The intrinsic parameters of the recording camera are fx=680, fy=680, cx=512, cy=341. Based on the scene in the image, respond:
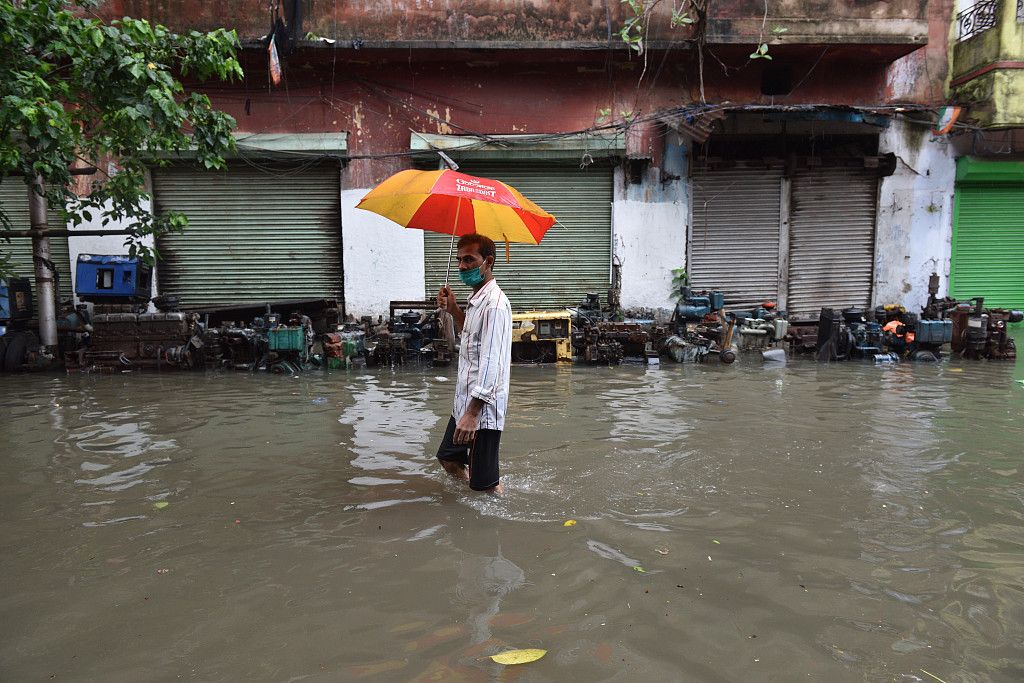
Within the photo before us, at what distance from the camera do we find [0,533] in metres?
3.85

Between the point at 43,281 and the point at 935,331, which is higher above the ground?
the point at 43,281

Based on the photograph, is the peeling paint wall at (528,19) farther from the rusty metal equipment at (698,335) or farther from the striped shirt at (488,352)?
the striped shirt at (488,352)

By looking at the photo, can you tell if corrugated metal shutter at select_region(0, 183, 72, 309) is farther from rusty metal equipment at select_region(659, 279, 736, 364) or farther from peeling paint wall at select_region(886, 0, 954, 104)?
peeling paint wall at select_region(886, 0, 954, 104)

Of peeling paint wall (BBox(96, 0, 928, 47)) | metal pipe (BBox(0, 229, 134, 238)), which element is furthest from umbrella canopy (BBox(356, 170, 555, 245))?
peeling paint wall (BBox(96, 0, 928, 47))

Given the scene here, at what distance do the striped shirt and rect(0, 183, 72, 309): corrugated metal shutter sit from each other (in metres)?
11.4

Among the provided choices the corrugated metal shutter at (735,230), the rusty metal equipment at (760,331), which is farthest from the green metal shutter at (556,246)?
the rusty metal equipment at (760,331)

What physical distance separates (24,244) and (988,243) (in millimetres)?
18737

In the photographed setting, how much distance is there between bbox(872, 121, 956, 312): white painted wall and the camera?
13445 mm

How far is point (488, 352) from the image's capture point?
4141 millimetres

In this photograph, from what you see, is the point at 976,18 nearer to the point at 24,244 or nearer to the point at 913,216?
the point at 913,216

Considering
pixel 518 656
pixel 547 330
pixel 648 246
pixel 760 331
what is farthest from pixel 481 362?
pixel 648 246

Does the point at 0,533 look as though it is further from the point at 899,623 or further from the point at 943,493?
the point at 943,493

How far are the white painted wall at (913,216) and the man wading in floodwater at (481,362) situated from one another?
1213 centimetres

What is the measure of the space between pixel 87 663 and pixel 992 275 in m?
16.4
